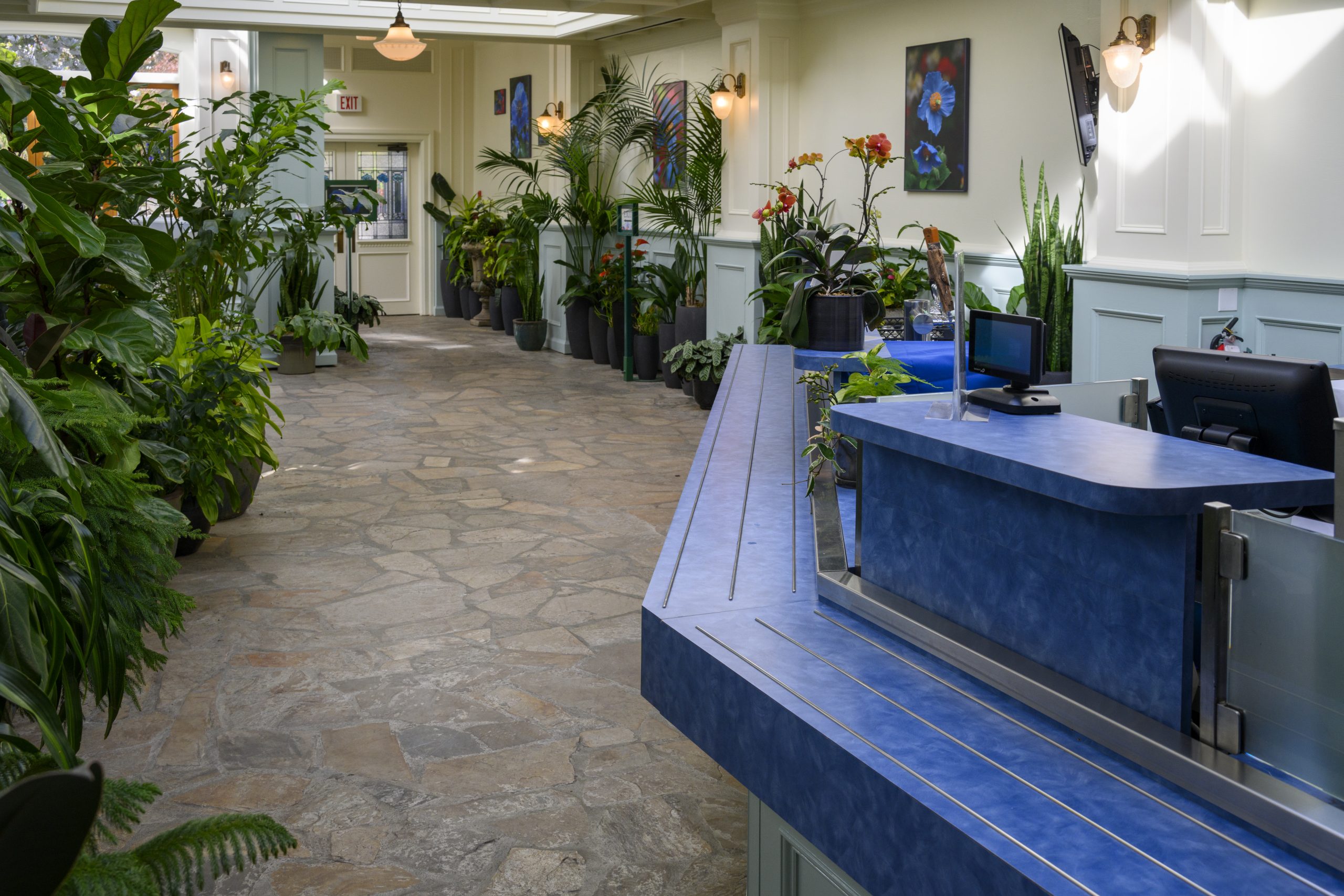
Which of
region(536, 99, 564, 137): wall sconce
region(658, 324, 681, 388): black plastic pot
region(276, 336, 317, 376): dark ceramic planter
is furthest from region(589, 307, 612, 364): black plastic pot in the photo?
region(276, 336, 317, 376): dark ceramic planter

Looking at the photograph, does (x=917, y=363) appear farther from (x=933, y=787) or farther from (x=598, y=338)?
(x=598, y=338)

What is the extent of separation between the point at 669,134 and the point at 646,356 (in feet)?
6.33

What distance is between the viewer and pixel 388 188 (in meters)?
15.8

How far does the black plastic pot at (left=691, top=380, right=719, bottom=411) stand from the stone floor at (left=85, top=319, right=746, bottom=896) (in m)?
1.59

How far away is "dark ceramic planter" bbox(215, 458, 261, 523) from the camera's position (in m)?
5.61

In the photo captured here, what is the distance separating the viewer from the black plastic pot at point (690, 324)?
32.8 ft

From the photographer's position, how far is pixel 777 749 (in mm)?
1843

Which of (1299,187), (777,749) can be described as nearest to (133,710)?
(777,749)

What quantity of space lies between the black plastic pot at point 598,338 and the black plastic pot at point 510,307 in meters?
2.04

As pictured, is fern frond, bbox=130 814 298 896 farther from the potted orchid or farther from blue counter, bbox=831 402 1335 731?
the potted orchid

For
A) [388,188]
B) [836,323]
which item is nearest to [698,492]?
[836,323]

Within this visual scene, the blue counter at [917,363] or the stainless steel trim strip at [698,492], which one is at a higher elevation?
the blue counter at [917,363]

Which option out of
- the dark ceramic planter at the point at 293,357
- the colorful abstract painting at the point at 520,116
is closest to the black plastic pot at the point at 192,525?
the dark ceramic planter at the point at 293,357

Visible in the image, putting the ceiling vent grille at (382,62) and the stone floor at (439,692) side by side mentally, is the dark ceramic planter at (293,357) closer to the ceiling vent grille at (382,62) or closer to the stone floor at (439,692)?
the stone floor at (439,692)
